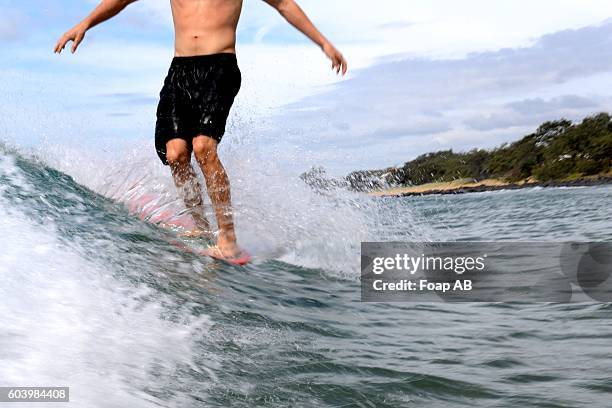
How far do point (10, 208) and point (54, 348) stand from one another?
92.8 inches

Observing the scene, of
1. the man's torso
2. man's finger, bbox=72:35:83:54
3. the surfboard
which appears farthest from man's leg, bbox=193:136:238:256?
man's finger, bbox=72:35:83:54

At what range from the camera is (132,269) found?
415 cm

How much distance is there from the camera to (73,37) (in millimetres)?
5859

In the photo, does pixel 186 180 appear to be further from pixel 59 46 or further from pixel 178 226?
pixel 59 46

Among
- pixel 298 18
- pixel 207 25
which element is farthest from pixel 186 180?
pixel 298 18

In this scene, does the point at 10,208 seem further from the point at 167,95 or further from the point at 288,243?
the point at 288,243

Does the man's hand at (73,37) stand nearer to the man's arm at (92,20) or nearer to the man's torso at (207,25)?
the man's arm at (92,20)

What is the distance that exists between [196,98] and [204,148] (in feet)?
1.58

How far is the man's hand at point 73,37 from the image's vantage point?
5.79m

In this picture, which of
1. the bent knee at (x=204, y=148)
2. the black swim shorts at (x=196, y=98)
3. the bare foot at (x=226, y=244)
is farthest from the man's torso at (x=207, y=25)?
the bare foot at (x=226, y=244)

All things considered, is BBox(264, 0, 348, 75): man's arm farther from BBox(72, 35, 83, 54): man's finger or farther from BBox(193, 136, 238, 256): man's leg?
BBox(72, 35, 83, 54): man's finger

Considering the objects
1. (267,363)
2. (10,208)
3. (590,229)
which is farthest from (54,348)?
(590,229)

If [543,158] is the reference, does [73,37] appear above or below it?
below

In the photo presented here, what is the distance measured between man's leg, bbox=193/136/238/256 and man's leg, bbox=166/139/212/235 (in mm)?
174
